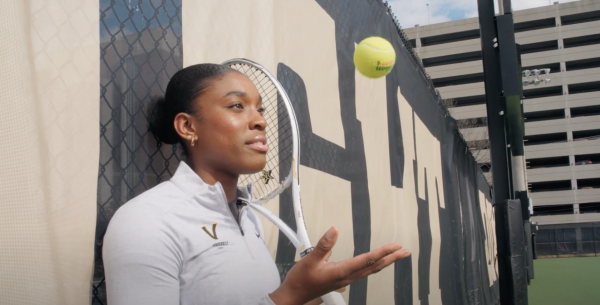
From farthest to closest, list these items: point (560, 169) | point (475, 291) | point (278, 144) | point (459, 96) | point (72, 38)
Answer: point (459, 96), point (560, 169), point (475, 291), point (278, 144), point (72, 38)

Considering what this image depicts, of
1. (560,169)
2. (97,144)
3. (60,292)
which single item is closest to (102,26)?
(97,144)

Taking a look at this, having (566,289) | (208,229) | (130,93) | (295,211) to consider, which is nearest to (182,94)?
(130,93)

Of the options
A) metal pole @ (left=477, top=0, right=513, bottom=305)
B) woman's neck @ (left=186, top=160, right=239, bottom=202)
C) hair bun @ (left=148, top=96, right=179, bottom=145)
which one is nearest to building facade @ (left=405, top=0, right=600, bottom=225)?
metal pole @ (left=477, top=0, right=513, bottom=305)

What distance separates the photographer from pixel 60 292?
1609 mm

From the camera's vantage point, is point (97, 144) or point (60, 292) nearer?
point (60, 292)

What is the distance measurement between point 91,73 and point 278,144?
118cm

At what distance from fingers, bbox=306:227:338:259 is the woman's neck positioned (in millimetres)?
560

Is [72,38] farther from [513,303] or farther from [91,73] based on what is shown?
[513,303]

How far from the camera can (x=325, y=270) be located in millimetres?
1403

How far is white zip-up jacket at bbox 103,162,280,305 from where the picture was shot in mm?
1406

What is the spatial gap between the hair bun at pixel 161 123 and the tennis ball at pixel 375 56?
1.96 metres

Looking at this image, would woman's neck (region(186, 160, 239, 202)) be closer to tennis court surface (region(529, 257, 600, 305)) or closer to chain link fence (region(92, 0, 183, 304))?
chain link fence (region(92, 0, 183, 304))

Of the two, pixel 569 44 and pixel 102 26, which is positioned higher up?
pixel 569 44

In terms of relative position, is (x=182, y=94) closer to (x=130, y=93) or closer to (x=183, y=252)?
(x=130, y=93)
